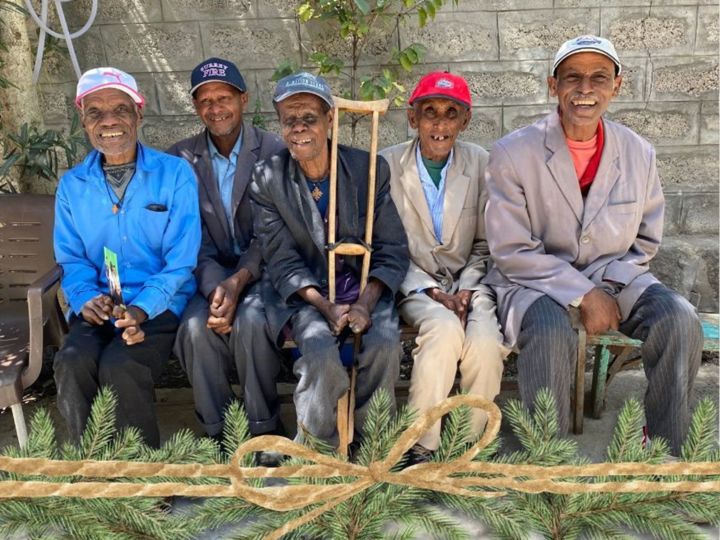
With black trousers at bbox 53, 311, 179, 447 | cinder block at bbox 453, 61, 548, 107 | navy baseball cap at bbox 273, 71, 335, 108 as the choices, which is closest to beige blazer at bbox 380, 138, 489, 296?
navy baseball cap at bbox 273, 71, 335, 108

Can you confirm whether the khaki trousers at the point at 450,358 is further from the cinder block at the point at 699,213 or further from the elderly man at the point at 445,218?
the cinder block at the point at 699,213

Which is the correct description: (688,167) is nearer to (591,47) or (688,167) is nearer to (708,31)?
(708,31)

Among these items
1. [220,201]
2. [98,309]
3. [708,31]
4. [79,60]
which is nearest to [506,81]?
[708,31]

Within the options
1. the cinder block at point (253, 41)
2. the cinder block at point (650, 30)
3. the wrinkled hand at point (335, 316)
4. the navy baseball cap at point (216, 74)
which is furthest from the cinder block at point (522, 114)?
the wrinkled hand at point (335, 316)

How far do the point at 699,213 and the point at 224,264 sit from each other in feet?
10.7

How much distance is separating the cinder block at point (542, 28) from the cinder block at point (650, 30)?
0.12 m

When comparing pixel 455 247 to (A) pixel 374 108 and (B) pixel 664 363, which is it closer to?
→ (A) pixel 374 108

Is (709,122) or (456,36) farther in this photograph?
(709,122)

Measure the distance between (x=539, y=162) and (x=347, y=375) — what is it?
4.30 feet

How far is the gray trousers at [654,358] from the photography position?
264cm

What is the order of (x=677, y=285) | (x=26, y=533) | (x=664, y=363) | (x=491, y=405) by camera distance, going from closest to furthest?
(x=491, y=405) < (x=26, y=533) < (x=664, y=363) < (x=677, y=285)

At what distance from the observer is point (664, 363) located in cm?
268

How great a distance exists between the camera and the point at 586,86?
9.47 ft

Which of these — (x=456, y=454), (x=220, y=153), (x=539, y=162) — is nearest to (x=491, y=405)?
(x=456, y=454)
